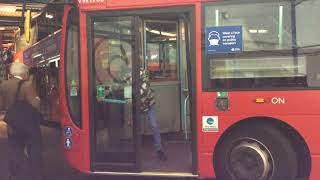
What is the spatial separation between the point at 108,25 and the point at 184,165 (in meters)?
2.04

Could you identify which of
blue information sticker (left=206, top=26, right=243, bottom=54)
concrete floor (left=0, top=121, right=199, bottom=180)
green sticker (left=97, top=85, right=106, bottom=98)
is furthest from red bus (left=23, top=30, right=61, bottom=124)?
blue information sticker (left=206, top=26, right=243, bottom=54)

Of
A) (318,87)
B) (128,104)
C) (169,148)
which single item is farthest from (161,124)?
(318,87)

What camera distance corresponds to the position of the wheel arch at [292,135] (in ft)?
22.0

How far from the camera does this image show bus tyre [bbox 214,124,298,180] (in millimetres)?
6742

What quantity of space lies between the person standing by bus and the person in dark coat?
4.56 ft

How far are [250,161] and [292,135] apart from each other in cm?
58

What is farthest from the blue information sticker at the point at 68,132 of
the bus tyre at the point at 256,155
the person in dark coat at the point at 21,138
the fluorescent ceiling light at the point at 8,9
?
the fluorescent ceiling light at the point at 8,9

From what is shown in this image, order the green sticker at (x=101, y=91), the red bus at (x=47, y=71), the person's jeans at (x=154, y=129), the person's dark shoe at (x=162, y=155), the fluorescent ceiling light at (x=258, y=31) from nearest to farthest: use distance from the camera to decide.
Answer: the fluorescent ceiling light at (x=258, y=31) < the green sticker at (x=101, y=91) < the person's dark shoe at (x=162, y=155) < the person's jeans at (x=154, y=129) < the red bus at (x=47, y=71)

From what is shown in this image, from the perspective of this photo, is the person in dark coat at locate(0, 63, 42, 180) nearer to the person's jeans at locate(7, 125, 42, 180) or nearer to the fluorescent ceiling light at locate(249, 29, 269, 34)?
the person's jeans at locate(7, 125, 42, 180)

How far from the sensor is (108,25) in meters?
7.44

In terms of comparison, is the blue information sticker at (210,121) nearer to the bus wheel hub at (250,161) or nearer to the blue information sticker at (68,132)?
the bus wheel hub at (250,161)

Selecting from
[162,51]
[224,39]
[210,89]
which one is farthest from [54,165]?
[224,39]

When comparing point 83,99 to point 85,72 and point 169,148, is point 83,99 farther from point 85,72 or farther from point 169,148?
point 169,148

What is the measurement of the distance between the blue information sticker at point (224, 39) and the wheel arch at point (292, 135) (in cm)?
86
